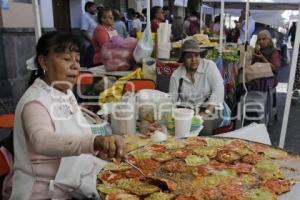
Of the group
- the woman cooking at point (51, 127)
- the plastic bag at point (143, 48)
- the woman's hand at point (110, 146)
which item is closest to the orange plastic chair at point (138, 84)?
the plastic bag at point (143, 48)

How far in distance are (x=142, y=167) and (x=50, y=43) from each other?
720 mm

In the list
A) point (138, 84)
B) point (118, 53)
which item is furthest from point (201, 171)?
point (118, 53)

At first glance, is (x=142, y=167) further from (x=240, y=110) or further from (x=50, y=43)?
(x=240, y=110)

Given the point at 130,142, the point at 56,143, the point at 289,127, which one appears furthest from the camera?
the point at 289,127

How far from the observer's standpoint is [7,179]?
1.65 metres

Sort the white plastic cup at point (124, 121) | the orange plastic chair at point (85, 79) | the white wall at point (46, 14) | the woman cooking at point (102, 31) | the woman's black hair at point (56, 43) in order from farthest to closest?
the white wall at point (46, 14), the woman cooking at point (102, 31), the orange plastic chair at point (85, 79), the white plastic cup at point (124, 121), the woman's black hair at point (56, 43)

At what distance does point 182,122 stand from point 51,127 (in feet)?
2.78

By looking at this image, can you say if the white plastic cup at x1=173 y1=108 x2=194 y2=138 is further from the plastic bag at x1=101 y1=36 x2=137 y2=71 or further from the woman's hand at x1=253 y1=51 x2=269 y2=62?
the woman's hand at x1=253 y1=51 x2=269 y2=62

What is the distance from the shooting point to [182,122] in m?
1.98

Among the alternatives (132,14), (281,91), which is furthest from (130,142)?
(132,14)

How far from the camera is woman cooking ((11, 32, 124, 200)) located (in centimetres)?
142

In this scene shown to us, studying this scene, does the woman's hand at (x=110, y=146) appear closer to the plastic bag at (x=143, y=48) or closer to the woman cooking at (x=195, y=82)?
the woman cooking at (x=195, y=82)

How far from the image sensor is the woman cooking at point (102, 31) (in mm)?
4570

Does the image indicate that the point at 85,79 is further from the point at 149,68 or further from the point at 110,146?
the point at 110,146
